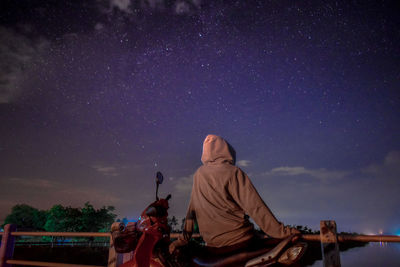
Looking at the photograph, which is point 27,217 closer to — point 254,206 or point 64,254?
point 64,254

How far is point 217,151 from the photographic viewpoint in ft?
8.29

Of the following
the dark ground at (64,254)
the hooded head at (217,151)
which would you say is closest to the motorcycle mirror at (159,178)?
the hooded head at (217,151)

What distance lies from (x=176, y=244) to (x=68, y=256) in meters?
40.8

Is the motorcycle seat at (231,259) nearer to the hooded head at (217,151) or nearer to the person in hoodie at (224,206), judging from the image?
the person in hoodie at (224,206)

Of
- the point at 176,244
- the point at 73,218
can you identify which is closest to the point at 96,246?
the point at 73,218

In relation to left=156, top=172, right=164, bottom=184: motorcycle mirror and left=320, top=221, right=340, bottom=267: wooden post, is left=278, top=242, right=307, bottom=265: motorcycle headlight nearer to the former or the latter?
left=320, top=221, right=340, bottom=267: wooden post

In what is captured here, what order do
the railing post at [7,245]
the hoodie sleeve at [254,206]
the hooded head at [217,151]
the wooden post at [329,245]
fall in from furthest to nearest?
1. the railing post at [7,245]
2. the hooded head at [217,151]
3. the wooden post at [329,245]
4. the hoodie sleeve at [254,206]

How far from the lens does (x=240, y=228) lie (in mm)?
2084

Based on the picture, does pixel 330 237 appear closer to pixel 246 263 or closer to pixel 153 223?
pixel 246 263

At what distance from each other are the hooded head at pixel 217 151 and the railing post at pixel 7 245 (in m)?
3.97

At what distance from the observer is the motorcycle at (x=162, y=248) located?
1.72 meters

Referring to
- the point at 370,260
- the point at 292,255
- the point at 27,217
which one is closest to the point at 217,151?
the point at 292,255

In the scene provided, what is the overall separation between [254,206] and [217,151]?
665mm

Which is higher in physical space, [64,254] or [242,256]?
[242,256]
